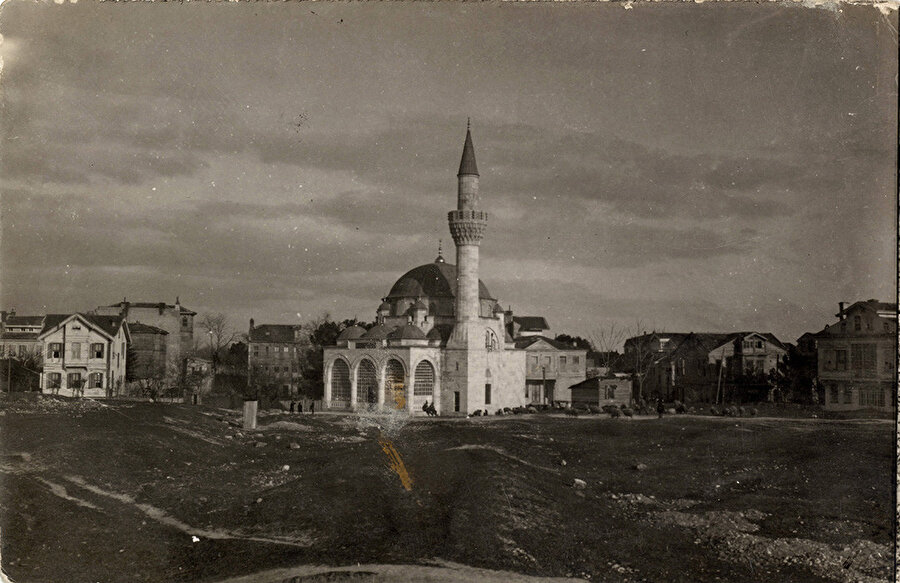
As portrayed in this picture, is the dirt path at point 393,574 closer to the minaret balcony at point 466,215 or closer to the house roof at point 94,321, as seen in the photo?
the house roof at point 94,321

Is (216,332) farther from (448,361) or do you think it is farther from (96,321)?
(448,361)

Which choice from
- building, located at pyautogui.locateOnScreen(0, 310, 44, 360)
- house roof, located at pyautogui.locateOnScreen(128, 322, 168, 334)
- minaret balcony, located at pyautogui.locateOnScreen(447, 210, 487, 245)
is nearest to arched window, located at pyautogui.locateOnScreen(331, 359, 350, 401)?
minaret balcony, located at pyautogui.locateOnScreen(447, 210, 487, 245)

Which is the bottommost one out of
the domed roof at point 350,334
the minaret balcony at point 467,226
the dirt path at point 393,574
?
the dirt path at point 393,574

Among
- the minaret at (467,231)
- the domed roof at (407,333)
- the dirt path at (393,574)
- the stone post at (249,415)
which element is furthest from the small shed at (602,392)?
the dirt path at (393,574)

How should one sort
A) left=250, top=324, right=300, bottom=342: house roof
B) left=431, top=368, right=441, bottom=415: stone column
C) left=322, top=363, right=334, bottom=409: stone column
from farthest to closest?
left=322, top=363, right=334, bottom=409: stone column → left=431, top=368, right=441, bottom=415: stone column → left=250, top=324, right=300, bottom=342: house roof

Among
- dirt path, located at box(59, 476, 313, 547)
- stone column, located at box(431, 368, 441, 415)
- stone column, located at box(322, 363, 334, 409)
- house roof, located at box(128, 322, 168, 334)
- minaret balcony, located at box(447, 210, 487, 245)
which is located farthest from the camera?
stone column, located at box(322, 363, 334, 409)

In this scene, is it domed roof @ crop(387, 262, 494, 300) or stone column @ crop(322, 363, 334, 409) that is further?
domed roof @ crop(387, 262, 494, 300)

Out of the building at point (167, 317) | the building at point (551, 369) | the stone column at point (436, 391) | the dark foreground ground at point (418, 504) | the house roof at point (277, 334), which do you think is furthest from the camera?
the building at point (551, 369)

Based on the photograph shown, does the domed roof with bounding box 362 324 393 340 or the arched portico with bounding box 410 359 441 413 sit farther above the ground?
the domed roof with bounding box 362 324 393 340

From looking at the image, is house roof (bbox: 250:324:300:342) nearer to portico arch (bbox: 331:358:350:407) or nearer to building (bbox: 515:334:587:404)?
portico arch (bbox: 331:358:350:407)
